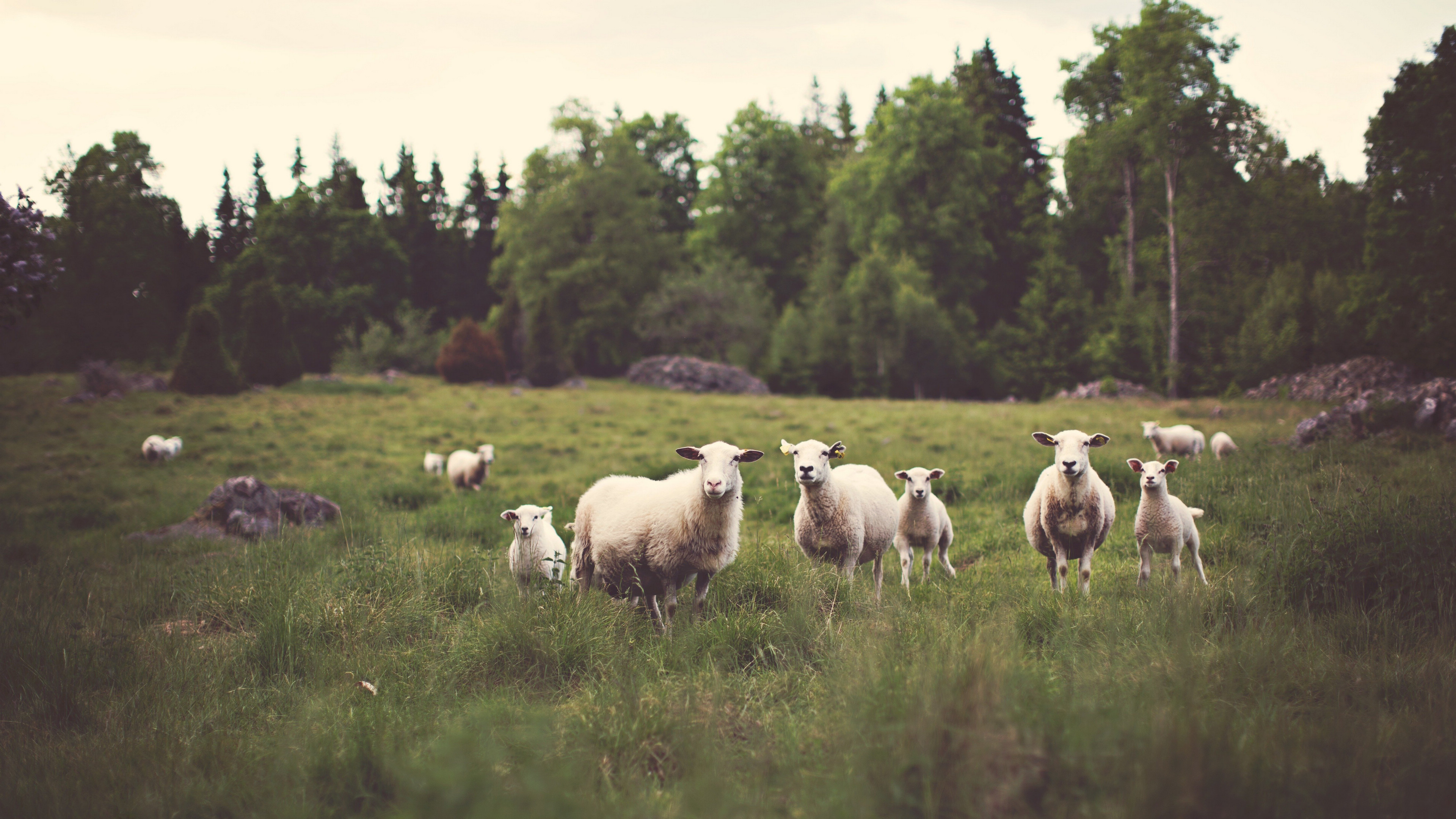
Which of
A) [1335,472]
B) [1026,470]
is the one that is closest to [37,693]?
[1026,470]

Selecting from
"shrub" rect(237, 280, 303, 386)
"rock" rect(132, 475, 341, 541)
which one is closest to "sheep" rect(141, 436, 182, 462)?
"rock" rect(132, 475, 341, 541)

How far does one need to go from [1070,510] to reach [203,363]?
26878 mm

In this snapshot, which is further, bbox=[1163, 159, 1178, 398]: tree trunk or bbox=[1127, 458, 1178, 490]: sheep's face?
bbox=[1163, 159, 1178, 398]: tree trunk

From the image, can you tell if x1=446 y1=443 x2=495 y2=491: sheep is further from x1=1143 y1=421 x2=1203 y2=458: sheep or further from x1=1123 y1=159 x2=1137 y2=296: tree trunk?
x1=1123 y1=159 x2=1137 y2=296: tree trunk

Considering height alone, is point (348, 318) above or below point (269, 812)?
above

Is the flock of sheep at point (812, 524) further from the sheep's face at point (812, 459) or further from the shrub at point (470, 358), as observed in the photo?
the shrub at point (470, 358)

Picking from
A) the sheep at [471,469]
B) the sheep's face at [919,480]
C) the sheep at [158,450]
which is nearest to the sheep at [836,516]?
the sheep's face at [919,480]

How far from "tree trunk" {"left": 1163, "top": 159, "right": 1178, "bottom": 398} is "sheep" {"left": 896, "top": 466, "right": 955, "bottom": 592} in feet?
95.0

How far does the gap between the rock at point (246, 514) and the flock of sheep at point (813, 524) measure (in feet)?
12.9

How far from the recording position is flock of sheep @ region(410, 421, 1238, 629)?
5.58 metres

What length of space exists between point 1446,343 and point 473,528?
78.4 ft

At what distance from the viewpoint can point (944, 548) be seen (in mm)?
7684

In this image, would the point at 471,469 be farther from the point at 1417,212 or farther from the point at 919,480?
the point at 1417,212

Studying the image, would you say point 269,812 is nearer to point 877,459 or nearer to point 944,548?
point 944,548
